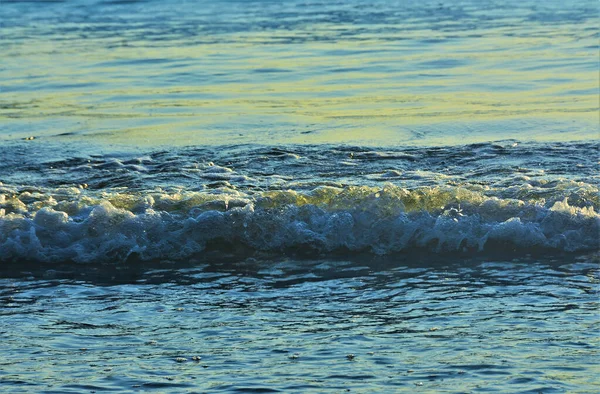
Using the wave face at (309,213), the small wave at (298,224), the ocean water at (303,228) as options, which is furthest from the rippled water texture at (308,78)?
the small wave at (298,224)

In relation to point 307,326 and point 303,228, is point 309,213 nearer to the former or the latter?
point 303,228

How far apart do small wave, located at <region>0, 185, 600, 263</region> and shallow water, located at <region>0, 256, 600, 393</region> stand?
1.25ft

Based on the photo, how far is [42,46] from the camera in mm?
22859

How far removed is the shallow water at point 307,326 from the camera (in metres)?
5.47

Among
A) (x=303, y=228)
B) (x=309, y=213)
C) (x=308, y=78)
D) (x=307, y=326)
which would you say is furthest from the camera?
(x=308, y=78)

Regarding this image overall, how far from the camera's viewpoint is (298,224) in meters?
8.78

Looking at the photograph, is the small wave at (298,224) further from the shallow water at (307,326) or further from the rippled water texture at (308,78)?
the rippled water texture at (308,78)

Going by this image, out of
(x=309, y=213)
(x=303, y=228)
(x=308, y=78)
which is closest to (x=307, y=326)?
(x=303, y=228)

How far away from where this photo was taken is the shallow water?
5.47 metres

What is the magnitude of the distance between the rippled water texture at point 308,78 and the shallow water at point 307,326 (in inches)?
192

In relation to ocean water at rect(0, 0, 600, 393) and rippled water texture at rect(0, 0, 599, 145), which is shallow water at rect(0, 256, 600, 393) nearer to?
ocean water at rect(0, 0, 600, 393)

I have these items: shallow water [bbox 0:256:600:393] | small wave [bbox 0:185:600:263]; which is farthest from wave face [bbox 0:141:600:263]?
→ shallow water [bbox 0:256:600:393]

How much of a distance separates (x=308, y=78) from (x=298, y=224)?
8607 mm

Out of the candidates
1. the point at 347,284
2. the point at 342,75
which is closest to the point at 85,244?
the point at 347,284
